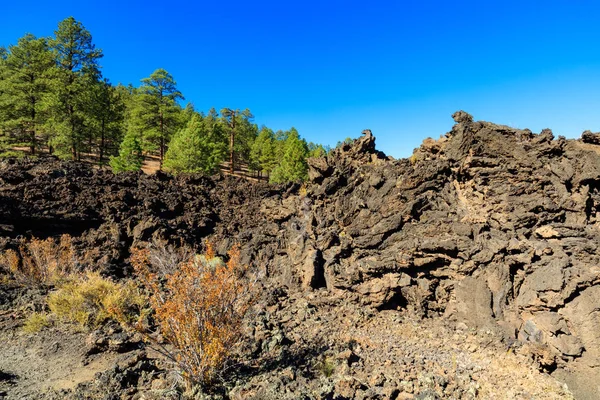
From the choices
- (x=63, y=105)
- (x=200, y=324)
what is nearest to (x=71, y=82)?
(x=63, y=105)

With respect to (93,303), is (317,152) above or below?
above

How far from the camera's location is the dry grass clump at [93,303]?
28.6 feet

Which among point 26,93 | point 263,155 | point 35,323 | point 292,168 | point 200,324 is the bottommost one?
point 35,323

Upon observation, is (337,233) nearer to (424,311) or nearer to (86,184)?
(424,311)

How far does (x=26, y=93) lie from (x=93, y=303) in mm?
28186

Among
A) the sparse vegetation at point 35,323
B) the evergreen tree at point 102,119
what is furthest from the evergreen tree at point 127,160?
the sparse vegetation at point 35,323

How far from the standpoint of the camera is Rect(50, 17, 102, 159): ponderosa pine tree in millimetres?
26312

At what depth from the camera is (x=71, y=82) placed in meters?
27.6

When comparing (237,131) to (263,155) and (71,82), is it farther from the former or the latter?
(71,82)

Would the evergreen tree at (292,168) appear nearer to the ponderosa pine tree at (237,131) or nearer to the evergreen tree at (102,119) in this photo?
the ponderosa pine tree at (237,131)

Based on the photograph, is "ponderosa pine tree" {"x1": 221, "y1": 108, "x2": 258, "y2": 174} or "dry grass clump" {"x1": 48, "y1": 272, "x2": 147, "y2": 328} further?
"ponderosa pine tree" {"x1": 221, "y1": 108, "x2": 258, "y2": 174}

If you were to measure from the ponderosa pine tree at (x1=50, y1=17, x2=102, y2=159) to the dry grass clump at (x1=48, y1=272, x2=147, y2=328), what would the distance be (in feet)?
75.1

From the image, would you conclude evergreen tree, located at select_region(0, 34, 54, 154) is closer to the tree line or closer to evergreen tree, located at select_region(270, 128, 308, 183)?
the tree line

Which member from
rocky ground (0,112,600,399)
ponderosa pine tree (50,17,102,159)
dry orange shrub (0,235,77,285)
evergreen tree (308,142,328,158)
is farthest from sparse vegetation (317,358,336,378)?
ponderosa pine tree (50,17,102,159)
